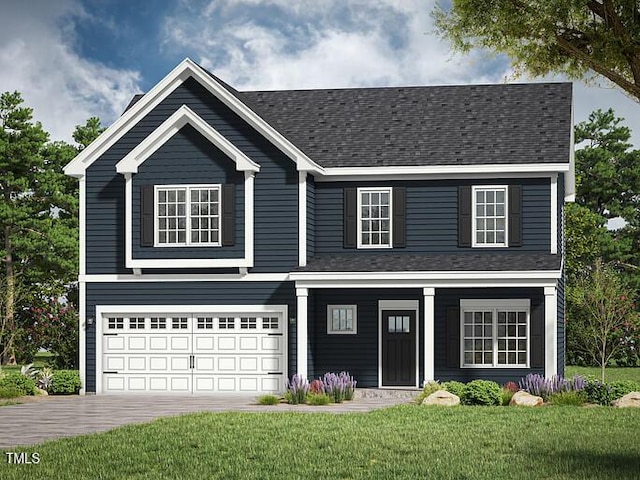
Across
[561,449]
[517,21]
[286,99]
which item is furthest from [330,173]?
[561,449]

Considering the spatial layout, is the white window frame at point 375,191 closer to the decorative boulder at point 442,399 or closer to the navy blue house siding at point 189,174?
the navy blue house siding at point 189,174

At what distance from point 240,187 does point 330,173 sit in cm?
252

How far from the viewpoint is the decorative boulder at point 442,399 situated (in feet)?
81.8

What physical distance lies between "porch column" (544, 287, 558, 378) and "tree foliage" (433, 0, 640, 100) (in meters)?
6.98

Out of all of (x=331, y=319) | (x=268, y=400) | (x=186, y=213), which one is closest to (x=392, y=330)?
(x=331, y=319)

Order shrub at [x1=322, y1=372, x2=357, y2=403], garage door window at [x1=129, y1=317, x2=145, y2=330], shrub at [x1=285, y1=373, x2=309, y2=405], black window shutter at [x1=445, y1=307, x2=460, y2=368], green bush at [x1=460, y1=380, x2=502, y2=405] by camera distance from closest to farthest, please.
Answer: green bush at [x1=460, y1=380, x2=502, y2=405] < shrub at [x1=285, y1=373, x2=309, y2=405] < shrub at [x1=322, y1=372, x2=357, y2=403] < black window shutter at [x1=445, y1=307, x2=460, y2=368] < garage door window at [x1=129, y1=317, x2=145, y2=330]

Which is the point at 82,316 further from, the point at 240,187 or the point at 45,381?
the point at 240,187

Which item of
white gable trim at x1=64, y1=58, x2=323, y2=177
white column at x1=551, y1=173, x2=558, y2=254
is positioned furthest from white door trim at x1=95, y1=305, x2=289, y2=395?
white column at x1=551, y1=173, x2=558, y2=254

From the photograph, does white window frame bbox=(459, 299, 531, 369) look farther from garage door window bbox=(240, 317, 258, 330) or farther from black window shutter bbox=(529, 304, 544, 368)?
garage door window bbox=(240, 317, 258, 330)

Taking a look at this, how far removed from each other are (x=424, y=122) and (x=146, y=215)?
27.5 ft

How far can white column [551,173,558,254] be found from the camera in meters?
29.8

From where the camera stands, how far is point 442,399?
25.1 m

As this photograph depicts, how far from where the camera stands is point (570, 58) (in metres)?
22.5

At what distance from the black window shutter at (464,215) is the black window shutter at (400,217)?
4.82 ft
